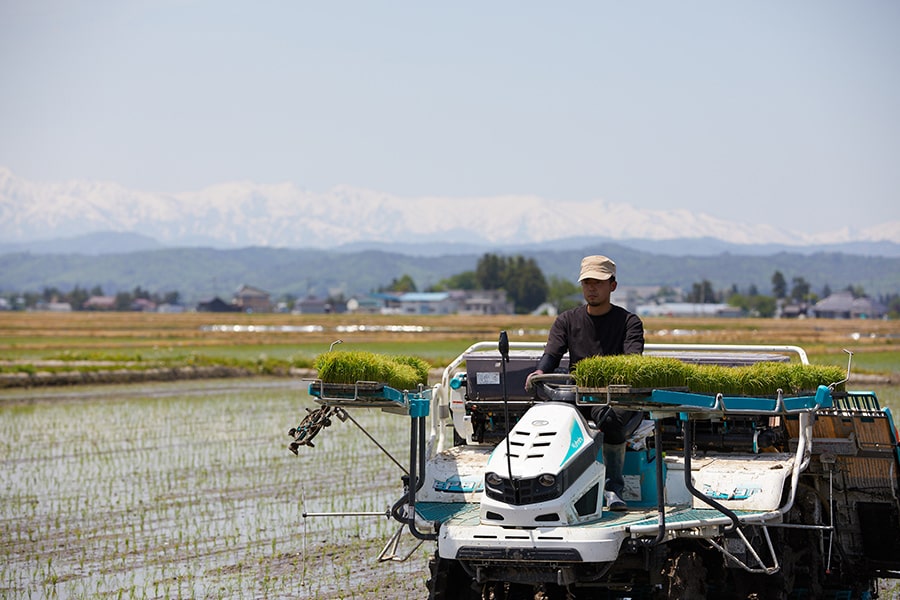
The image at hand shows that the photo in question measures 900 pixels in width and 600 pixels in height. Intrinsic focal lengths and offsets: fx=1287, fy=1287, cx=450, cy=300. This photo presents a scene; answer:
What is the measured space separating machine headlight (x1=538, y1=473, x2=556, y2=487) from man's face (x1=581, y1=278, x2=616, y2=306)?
1.59m

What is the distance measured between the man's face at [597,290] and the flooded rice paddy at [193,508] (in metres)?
2.89

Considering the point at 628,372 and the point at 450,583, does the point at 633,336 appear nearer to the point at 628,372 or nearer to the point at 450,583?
the point at 628,372

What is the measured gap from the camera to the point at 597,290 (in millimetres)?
8500

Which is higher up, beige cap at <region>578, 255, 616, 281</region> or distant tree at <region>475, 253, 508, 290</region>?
beige cap at <region>578, 255, 616, 281</region>

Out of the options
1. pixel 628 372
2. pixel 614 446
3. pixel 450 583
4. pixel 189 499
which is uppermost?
pixel 628 372

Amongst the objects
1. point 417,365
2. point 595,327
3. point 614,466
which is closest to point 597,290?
point 595,327

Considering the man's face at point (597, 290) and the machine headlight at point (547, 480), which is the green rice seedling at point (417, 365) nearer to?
the man's face at point (597, 290)

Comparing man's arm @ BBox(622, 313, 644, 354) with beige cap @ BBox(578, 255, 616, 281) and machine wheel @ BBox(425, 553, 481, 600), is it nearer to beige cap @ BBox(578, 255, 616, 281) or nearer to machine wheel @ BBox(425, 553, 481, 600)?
beige cap @ BBox(578, 255, 616, 281)

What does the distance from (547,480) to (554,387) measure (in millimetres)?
1033

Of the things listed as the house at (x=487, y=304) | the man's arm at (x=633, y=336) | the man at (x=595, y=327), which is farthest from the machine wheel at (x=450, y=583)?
the house at (x=487, y=304)

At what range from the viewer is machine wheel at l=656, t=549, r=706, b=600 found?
7.63m

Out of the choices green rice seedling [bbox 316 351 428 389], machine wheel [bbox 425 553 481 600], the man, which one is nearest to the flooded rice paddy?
machine wheel [bbox 425 553 481 600]

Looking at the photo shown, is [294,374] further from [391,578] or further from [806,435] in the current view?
[806,435]

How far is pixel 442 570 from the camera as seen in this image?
7.78m
